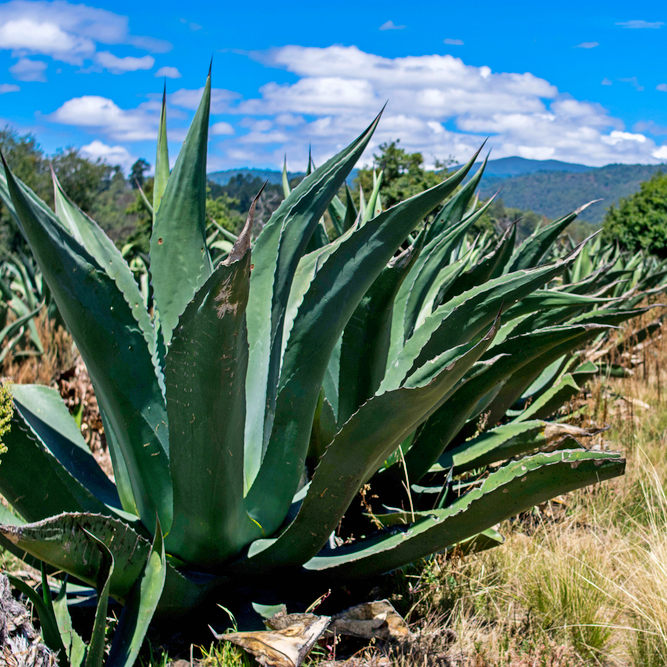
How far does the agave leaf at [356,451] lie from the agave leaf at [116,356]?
0.28 m

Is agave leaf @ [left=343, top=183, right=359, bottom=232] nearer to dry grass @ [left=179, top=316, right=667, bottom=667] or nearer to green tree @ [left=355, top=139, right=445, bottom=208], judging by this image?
dry grass @ [left=179, top=316, right=667, bottom=667]

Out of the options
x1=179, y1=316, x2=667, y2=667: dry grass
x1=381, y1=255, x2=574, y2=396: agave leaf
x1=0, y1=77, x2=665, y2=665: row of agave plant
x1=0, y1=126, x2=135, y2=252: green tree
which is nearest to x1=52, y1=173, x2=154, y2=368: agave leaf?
x1=0, y1=77, x2=665, y2=665: row of agave plant

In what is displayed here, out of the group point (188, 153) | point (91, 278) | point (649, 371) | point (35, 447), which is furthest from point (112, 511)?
point (649, 371)

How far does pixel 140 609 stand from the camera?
1230 mm

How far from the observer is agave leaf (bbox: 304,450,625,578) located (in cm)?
137

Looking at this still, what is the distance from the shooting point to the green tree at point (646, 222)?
13609mm

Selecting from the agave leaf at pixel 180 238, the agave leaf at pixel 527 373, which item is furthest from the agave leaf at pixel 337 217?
the agave leaf at pixel 180 238

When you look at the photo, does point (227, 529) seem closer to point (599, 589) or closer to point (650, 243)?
point (599, 589)

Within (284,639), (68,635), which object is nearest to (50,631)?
(68,635)

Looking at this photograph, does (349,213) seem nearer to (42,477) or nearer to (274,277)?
(274,277)

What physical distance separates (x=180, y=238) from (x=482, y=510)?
910mm

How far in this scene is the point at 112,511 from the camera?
4.90 feet

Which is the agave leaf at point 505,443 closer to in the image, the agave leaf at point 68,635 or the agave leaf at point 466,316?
the agave leaf at point 466,316

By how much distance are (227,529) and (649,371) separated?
4070mm
